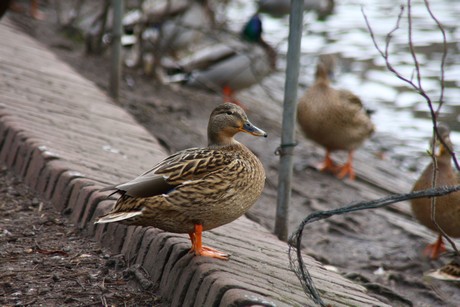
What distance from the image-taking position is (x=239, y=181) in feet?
9.75

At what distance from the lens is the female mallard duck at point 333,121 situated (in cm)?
671

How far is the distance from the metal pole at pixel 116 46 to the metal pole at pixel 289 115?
80.8 inches

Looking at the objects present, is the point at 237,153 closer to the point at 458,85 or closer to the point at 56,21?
the point at 458,85

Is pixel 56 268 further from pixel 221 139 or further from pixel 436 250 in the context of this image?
pixel 436 250

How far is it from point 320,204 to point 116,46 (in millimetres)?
1867

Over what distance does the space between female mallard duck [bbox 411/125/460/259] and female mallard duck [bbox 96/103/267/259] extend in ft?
6.71

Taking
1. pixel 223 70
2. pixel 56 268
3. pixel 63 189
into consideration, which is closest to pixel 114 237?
pixel 56 268

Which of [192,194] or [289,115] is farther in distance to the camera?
[289,115]

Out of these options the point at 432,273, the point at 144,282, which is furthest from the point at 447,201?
the point at 144,282

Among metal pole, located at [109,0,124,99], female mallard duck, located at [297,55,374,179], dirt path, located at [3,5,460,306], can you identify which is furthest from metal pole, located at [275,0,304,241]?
female mallard duck, located at [297,55,374,179]

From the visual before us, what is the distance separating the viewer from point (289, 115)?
3990 millimetres

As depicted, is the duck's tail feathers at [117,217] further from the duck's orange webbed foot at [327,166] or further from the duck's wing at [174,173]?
the duck's orange webbed foot at [327,166]

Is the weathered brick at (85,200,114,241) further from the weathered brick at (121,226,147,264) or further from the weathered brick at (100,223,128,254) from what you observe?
the weathered brick at (121,226,147,264)

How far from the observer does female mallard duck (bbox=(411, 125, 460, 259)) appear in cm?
478
